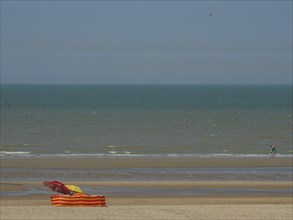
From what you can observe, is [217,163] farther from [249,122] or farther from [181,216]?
[249,122]

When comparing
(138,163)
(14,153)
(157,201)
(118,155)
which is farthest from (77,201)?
(14,153)

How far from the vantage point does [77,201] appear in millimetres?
21547

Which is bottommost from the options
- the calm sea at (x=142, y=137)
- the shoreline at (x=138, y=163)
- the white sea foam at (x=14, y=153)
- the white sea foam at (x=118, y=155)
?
the shoreline at (x=138, y=163)

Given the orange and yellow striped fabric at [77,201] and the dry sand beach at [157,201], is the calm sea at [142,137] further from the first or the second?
the orange and yellow striped fabric at [77,201]

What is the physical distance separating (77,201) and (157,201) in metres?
3.99

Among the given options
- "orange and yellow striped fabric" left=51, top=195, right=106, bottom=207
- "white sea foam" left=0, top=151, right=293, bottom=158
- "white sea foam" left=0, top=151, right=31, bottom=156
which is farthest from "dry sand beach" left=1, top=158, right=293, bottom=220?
"white sea foam" left=0, top=151, right=31, bottom=156

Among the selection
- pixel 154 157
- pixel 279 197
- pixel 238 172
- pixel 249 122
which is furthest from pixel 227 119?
pixel 279 197

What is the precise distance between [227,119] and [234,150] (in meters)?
35.0

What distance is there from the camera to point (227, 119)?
8094cm

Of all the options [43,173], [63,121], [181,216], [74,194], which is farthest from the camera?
[63,121]

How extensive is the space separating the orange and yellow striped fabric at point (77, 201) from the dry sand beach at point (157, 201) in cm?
50

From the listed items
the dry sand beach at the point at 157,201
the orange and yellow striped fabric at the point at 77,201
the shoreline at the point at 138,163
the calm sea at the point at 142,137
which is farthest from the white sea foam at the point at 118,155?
the orange and yellow striped fabric at the point at 77,201

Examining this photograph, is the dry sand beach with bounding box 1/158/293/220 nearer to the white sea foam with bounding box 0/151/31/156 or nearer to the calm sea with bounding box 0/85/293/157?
the white sea foam with bounding box 0/151/31/156

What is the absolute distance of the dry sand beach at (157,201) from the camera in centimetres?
1998
